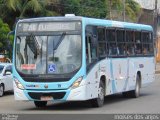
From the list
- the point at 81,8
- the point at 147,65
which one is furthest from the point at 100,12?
the point at 147,65

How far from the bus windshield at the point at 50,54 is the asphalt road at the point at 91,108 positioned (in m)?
1.28

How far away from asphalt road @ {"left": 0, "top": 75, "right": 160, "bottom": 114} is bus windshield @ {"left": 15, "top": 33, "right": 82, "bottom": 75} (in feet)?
4.19

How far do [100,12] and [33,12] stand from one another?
277 inches

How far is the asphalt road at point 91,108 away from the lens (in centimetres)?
1781

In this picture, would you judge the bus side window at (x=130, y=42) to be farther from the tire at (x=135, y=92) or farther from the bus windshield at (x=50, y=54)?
the bus windshield at (x=50, y=54)

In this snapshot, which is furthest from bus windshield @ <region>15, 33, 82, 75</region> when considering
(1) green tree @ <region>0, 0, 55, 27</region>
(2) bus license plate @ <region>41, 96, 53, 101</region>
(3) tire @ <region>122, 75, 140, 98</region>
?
(1) green tree @ <region>0, 0, 55, 27</region>

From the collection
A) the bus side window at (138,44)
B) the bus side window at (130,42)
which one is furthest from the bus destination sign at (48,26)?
the bus side window at (138,44)

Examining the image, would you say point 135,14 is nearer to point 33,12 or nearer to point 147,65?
point 33,12

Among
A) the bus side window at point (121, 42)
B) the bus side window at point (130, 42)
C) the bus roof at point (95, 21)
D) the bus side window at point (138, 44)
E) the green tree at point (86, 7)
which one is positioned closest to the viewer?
the bus roof at point (95, 21)

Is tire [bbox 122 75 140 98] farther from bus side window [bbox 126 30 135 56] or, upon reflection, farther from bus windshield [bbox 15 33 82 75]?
bus windshield [bbox 15 33 82 75]

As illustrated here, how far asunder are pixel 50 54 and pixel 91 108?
236 cm

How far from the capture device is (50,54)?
1812 centimetres

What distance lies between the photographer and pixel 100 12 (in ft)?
155

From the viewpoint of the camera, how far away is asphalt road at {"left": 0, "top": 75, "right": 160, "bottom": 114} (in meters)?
17.8
